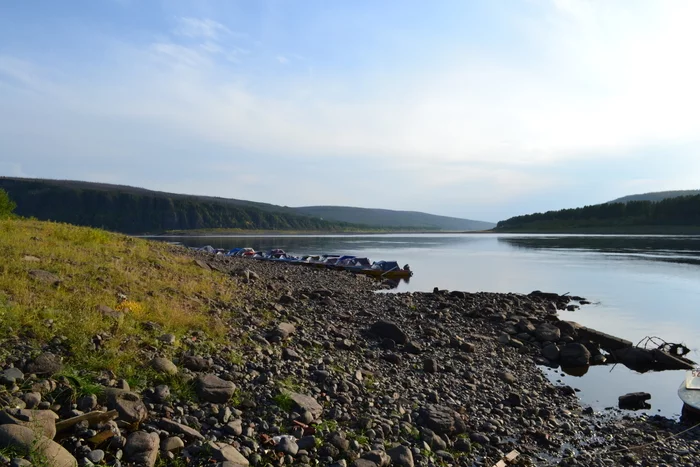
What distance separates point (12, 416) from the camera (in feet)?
19.5

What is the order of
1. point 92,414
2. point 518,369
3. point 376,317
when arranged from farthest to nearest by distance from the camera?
point 376,317
point 518,369
point 92,414

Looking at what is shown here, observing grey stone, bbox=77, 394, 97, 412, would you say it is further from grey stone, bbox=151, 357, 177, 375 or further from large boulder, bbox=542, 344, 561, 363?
large boulder, bbox=542, 344, 561, 363

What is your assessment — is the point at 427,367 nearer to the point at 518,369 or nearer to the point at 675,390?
the point at 518,369

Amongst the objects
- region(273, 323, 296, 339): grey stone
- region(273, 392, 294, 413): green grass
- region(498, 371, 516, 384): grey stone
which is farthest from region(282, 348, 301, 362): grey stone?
region(498, 371, 516, 384): grey stone

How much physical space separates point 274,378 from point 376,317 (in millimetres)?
9242

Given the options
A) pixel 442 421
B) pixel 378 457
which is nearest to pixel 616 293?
pixel 442 421

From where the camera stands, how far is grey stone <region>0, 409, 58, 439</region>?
582 centimetres

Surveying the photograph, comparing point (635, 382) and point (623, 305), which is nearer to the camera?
point (635, 382)

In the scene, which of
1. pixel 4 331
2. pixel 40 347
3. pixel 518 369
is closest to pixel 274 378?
pixel 40 347

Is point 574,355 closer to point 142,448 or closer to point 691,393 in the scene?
point 691,393

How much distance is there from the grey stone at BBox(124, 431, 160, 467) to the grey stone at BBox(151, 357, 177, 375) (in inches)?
76.1

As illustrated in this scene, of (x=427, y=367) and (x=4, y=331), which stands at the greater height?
(x=4, y=331)

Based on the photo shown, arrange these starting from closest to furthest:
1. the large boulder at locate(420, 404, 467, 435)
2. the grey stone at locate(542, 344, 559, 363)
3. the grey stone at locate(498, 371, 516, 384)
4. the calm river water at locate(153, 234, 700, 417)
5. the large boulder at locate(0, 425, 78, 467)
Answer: the large boulder at locate(0, 425, 78, 467), the large boulder at locate(420, 404, 467, 435), the grey stone at locate(498, 371, 516, 384), the calm river water at locate(153, 234, 700, 417), the grey stone at locate(542, 344, 559, 363)

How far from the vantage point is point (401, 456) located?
745 centimetres
